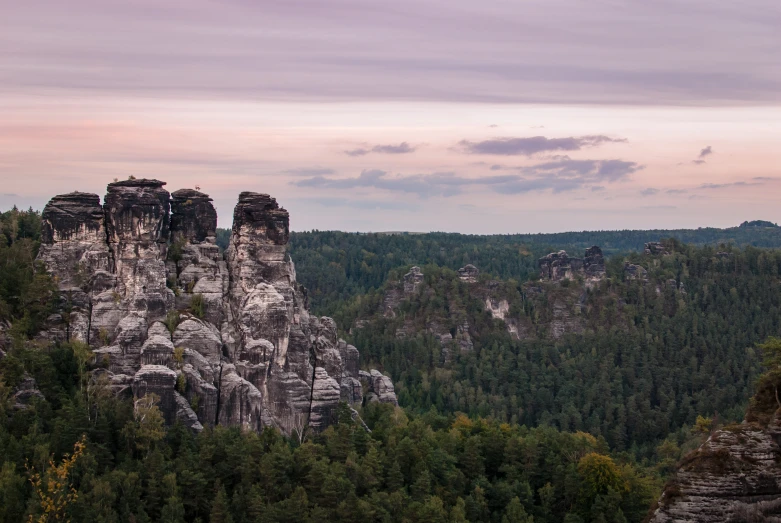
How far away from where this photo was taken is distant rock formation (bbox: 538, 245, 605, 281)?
177500 millimetres

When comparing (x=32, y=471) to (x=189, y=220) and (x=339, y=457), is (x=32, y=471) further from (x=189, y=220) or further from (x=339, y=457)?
(x=189, y=220)

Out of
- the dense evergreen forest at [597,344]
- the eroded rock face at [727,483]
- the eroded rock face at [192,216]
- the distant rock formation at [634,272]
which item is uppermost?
the eroded rock face at [192,216]

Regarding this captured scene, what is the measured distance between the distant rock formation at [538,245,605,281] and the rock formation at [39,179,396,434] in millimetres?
109200

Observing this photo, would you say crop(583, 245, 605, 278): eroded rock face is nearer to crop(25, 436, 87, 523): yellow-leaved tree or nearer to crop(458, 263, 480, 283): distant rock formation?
crop(458, 263, 480, 283): distant rock formation

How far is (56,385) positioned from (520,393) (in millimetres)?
84028

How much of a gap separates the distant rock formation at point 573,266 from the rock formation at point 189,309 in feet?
358

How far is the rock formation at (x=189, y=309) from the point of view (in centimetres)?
6406

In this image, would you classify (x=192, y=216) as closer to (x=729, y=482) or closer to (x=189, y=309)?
(x=189, y=309)

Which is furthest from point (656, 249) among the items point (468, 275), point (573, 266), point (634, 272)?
point (468, 275)

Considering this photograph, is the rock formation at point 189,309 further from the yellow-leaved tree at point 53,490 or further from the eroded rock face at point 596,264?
the eroded rock face at point 596,264

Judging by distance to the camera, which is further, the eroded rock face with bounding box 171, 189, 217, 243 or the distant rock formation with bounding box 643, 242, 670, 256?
the distant rock formation with bounding box 643, 242, 670, 256

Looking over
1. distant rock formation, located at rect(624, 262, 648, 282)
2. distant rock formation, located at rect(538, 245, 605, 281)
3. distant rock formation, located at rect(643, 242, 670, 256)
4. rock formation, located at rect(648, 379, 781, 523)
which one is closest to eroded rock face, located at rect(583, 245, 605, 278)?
distant rock formation, located at rect(538, 245, 605, 281)

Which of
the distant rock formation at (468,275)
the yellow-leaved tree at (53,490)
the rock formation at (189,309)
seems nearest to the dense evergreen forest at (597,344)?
the distant rock formation at (468,275)

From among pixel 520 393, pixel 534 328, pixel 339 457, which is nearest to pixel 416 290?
pixel 534 328
